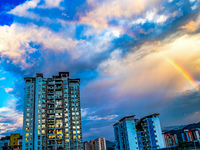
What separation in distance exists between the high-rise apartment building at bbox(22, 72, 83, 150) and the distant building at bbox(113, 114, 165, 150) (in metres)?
29.0

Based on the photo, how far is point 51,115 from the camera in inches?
3728

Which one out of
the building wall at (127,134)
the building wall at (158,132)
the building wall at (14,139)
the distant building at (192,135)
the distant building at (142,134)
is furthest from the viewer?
the building wall at (14,139)

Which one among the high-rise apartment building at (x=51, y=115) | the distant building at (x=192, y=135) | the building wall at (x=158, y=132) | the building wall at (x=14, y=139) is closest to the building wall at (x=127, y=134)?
the building wall at (x=158, y=132)

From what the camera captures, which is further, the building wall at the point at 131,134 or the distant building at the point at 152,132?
the building wall at the point at 131,134

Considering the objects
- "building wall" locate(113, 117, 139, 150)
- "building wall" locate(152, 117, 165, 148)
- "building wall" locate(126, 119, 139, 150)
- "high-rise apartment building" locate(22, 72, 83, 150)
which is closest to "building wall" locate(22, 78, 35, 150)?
"high-rise apartment building" locate(22, 72, 83, 150)

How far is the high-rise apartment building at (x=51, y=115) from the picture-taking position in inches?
3561

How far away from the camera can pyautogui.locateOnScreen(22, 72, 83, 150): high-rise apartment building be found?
297 feet

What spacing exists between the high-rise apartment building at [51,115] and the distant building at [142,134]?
2905 cm

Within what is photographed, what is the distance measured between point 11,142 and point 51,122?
156ft

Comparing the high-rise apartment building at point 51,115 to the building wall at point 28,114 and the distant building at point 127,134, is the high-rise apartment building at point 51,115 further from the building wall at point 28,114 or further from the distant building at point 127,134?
the distant building at point 127,134

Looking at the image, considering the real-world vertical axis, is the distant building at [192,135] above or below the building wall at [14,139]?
below

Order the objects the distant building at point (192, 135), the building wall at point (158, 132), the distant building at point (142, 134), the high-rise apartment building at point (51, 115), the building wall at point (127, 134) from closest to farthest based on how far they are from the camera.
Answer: the high-rise apartment building at point (51, 115) → the building wall at point (158, 132) → the distant building at point (142, 134) → the building wall at point (127, 134) → the distant building at point (192, 135)

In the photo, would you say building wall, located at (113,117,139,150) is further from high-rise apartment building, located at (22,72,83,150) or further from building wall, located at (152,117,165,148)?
high-rise apartment building, located at (22,72,83,150)

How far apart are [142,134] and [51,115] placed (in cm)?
5788
